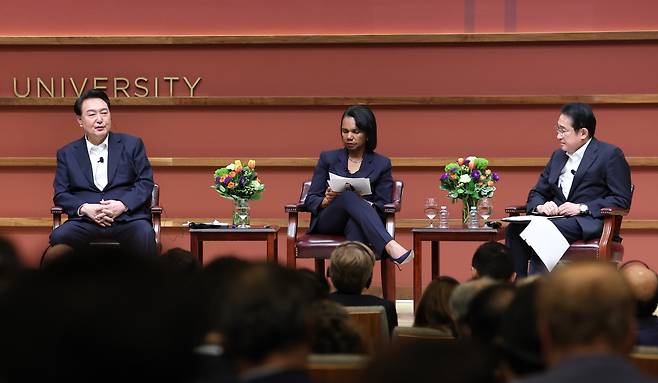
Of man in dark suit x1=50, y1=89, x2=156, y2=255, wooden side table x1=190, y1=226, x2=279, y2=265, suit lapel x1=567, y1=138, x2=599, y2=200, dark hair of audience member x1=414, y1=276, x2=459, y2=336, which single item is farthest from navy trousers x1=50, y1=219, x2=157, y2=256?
dark hair of audience member x1=414, y1=276, x2=459, y2=336

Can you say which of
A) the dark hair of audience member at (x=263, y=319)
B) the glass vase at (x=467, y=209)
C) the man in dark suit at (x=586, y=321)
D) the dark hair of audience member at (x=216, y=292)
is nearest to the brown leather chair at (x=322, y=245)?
the glass vase at (x=467, y=209)

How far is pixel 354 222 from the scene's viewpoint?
20.7ft

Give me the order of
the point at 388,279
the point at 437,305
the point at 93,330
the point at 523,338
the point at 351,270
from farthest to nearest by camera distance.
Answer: the point at 388,279 → the point at 351,270 → the point at 437,305 → the point at 523,338 → the point at 93,330

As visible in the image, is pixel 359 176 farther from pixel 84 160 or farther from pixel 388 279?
pixel 84 160

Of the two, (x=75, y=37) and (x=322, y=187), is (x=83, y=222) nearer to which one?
(x=322, y=187)

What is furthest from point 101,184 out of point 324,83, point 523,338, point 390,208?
point 523,338

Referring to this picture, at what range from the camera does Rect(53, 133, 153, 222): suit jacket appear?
6.27m

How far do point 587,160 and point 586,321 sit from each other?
15.2 ft

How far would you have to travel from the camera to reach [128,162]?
6.43 meters

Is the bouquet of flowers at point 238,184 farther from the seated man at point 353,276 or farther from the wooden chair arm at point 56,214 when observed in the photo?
the seated man at point 353,276

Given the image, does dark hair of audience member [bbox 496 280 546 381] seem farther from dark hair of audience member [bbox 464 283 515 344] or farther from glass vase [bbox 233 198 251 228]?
glass vase [bbox 233 198 251 228]

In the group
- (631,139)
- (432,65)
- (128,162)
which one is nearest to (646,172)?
(631,139)

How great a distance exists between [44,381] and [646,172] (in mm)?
6504

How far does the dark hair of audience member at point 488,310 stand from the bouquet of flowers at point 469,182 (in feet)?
12.4
